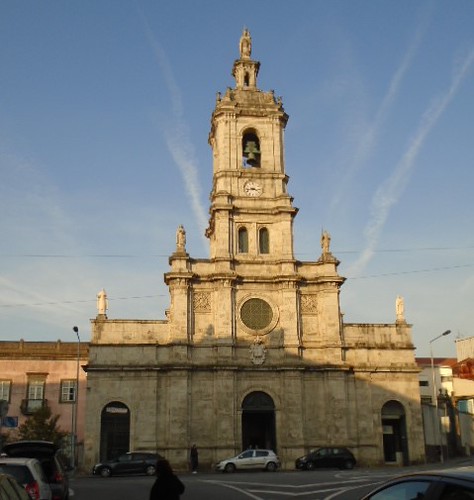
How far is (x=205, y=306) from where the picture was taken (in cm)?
4519

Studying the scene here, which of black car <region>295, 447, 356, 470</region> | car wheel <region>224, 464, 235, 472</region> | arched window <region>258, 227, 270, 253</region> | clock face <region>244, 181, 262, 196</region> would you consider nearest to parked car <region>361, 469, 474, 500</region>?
car wheel <region>224, 464, 235, 472</region>

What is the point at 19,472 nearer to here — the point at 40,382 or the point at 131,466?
the point at 131,466

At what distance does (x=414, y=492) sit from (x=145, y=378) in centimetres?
3855

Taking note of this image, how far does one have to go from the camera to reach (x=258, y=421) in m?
45.4

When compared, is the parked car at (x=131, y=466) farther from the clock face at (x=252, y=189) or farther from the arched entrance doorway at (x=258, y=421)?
the clock face at (x=252, y=189)

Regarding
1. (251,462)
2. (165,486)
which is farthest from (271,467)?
(165,486)

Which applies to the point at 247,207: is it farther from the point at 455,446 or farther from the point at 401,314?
the point at 455,446

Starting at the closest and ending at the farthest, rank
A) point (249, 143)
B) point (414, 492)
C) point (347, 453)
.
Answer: point (414, 492) → point (347, 453) → point (249, 143)

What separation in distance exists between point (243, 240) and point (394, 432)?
56.6 feet

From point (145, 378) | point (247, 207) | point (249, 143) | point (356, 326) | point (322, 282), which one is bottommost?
point (145, 378)

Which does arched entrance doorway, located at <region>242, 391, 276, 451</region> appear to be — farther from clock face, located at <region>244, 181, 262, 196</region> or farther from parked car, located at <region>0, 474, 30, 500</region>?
parked car, located at <region>0, 474, 30, 500</region>

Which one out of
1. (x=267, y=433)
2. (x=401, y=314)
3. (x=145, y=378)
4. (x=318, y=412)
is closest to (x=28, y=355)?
(x=145, y=378)

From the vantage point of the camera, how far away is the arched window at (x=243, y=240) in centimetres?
4722

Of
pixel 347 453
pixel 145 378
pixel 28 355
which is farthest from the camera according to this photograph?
pixel 28 355
